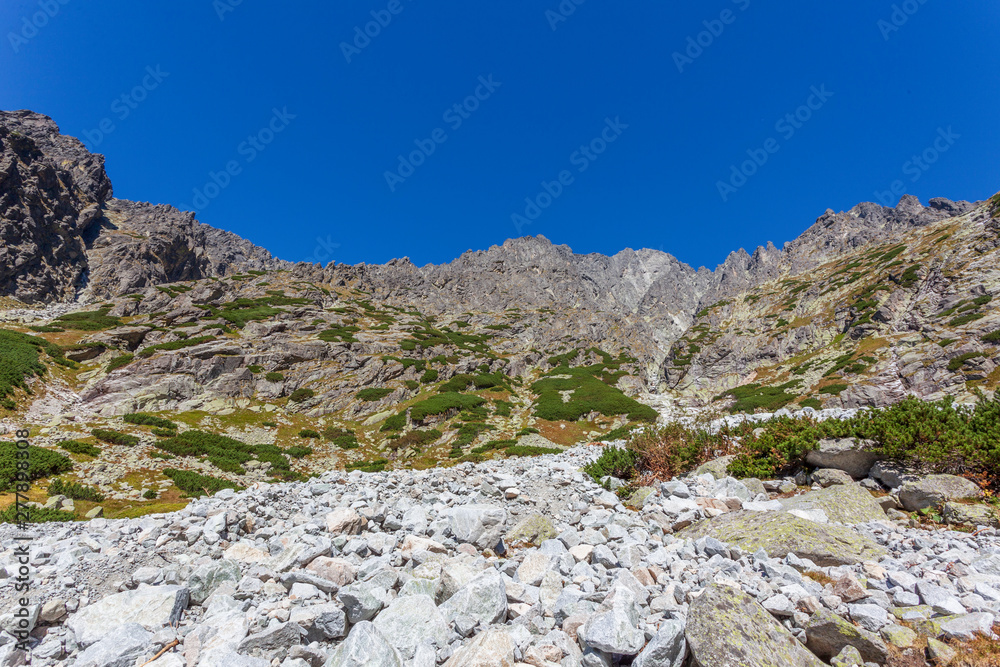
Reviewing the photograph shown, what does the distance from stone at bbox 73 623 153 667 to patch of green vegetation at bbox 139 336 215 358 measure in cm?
4593

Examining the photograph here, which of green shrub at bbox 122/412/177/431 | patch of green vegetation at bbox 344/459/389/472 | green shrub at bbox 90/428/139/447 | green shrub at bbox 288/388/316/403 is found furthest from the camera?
green shrub at bbox 288/388/316/403

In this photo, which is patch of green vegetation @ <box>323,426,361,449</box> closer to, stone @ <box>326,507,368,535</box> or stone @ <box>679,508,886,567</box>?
stone @ <box>326,507,368,535</box>

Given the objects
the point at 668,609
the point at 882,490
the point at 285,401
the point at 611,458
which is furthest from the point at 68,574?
the point at 285,401

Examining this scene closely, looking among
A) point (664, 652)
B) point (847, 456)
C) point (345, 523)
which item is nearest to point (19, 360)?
point (345, 523)

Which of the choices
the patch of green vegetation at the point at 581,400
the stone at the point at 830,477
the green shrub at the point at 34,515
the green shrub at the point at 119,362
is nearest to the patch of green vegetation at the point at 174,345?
the green shrub at the point at 119,362

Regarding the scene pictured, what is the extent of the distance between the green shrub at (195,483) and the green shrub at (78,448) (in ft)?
10.8

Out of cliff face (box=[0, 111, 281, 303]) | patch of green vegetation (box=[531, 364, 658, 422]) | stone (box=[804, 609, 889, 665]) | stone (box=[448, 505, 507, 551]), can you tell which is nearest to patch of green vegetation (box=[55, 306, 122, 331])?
cliff face (box=[0, 111, 281, 303])

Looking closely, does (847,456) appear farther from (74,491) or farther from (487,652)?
(74,491)

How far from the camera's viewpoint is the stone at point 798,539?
4.88 metres

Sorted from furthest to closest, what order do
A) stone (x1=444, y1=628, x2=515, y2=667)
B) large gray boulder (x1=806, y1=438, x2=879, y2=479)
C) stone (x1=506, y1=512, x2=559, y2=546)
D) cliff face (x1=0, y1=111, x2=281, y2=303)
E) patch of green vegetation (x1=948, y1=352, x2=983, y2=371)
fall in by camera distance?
cliff face (x1=0, y1=111, x2=281, y2=303) < patch of green vegetation (x1=948, y1=352, x2=983, y2=371) < large gray boulder (x1=806, y1=438, x2=879, y2=479) < stone (x1=506, y1=512, x2=559, y2=546) < stone (x1=444, y1=628, x2=515, y2=667)

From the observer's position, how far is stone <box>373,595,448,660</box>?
368 cm

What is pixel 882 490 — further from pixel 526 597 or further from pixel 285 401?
pixel 285 401

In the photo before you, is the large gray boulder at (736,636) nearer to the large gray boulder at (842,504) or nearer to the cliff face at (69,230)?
the large gray boulder at (842,504)

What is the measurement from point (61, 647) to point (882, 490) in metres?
12.7
